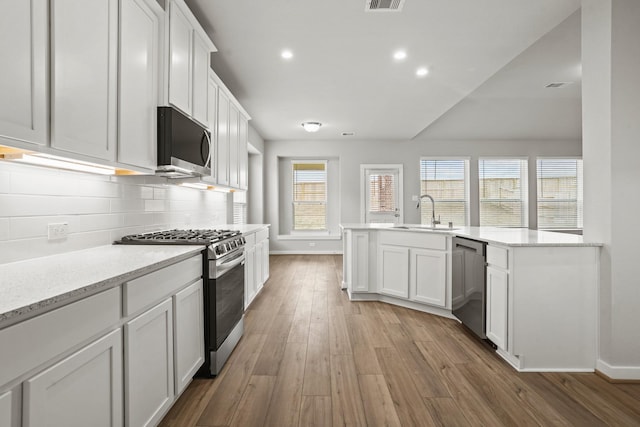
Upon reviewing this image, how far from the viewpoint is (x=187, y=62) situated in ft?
7.91

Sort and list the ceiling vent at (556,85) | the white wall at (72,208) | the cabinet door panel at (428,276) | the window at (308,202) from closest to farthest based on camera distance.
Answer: the white wall at (72,208) < the cabinet door panel at (428,276) < the ceiling vent at (556,85) < the window at (308,202)

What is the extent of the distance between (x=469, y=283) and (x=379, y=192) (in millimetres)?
4897

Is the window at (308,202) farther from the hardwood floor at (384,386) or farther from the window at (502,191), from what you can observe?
the hardwood floor at (384,386)

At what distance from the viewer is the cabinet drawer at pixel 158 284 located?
133 cm

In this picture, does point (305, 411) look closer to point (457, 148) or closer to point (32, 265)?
point (32, 265)

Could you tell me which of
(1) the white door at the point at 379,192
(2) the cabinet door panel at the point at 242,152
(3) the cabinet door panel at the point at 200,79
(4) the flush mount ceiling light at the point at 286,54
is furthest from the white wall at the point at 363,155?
(3) the cabinet door panel at the point at 200,79

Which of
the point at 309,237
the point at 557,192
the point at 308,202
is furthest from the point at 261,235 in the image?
the point at 557,192

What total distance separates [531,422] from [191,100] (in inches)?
119

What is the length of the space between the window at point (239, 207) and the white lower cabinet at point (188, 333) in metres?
4.09

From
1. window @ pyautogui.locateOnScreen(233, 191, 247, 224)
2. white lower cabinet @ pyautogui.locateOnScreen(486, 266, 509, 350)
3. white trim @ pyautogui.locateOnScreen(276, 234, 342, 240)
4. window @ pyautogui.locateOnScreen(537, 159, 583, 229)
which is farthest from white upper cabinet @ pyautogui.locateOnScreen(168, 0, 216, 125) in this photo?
window @ pyautogui.locateOnScreen(537, 159, 583, 229)

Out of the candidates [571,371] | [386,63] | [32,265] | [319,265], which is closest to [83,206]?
[32,265]

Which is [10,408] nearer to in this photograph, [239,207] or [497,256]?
[497,256]

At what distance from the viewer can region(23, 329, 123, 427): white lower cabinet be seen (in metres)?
0.91

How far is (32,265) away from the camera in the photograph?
4.71 feet
